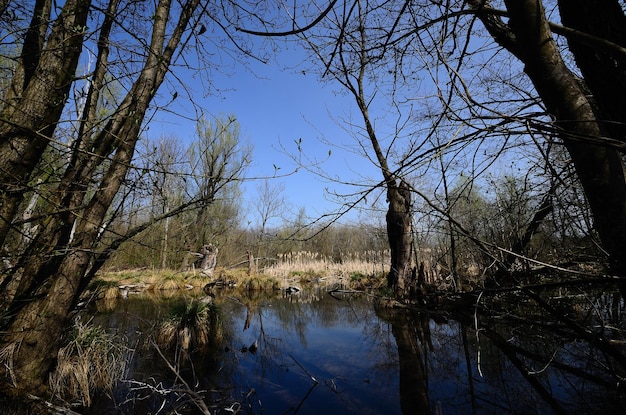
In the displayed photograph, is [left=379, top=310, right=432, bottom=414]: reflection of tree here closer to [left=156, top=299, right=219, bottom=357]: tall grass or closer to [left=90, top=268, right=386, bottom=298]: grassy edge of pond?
[left=156, top=299, right=219, bottom=357]: tall grass

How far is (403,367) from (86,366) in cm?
377

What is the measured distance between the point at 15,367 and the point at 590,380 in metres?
5.17

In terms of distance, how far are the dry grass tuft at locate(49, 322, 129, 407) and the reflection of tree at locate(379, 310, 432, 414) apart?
10.9 ft

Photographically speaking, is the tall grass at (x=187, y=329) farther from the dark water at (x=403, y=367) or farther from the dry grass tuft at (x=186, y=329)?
the dark water at (x=403, y=367)

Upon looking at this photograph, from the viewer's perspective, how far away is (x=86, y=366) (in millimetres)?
3316

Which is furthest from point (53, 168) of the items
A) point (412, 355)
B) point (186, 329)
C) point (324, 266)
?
point (324, 266)

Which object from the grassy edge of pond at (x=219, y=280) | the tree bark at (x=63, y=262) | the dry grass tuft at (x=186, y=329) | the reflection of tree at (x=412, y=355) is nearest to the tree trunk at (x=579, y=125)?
the tree bark at (x=63, y=262)

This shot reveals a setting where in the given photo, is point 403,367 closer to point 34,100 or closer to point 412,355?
point 412,355

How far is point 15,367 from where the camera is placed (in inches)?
86.4

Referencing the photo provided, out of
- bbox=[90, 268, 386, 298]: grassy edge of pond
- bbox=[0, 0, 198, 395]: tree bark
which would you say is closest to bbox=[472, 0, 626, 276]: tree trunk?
bbox=[0, 0, 198, 395]: tree bark

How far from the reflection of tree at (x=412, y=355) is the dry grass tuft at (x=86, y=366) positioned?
331cm

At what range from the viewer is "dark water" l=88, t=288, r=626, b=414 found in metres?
2.81

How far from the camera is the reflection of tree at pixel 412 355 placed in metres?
3.11

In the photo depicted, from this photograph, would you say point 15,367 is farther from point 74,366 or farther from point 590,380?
point 590,380
